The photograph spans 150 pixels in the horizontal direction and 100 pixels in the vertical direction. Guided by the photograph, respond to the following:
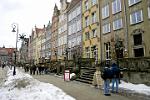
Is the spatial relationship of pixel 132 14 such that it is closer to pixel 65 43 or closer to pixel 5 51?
pixel 65 43

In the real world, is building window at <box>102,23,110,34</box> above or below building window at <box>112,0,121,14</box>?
below

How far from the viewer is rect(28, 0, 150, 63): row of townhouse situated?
26.7 meters

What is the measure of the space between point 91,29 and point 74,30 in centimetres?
1026

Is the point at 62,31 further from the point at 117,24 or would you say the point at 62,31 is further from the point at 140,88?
the point at 140,88

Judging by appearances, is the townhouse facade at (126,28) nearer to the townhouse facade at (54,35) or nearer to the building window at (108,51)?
the building window at (108,51)

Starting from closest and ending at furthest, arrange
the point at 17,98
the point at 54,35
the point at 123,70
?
the point at 17,98 → the point at 123,70 → the point at 54,35

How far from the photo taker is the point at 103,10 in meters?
→ 35.6

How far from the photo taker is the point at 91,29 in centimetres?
3978

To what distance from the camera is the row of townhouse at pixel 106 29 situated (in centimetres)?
2667

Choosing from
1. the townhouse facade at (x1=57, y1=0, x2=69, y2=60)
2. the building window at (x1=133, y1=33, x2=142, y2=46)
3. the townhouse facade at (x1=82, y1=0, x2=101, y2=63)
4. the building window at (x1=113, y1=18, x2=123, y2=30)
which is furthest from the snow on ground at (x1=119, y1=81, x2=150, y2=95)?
the townhouse facade at (x1=57, y1=0, x2=69, y2=60)

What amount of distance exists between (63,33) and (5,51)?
476ft

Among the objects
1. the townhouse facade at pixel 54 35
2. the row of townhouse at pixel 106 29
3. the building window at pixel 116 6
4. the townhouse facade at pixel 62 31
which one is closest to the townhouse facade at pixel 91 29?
the row of townhouse at pixel 106 29

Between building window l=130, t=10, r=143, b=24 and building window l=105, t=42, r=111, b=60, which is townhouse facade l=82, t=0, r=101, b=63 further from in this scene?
building window l=130, t=10, r=143, b=24

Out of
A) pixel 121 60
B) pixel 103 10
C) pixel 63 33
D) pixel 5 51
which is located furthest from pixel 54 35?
pixel 5 51
